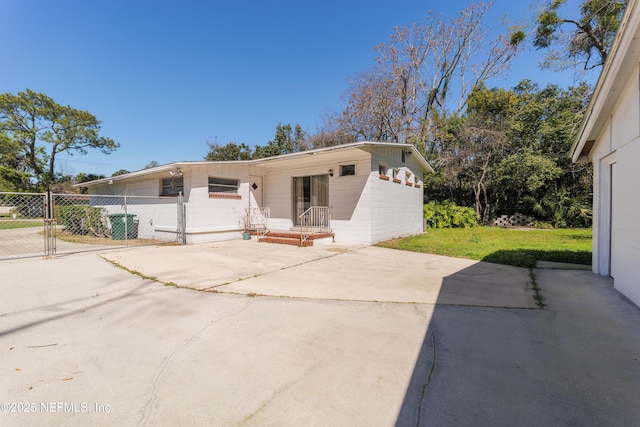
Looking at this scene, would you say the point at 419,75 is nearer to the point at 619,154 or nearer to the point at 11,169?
the point at 619,154

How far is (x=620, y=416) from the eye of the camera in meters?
1.63

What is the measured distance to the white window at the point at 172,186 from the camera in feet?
33.7

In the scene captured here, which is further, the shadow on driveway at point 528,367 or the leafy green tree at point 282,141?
the leafy green tree at point 282,141

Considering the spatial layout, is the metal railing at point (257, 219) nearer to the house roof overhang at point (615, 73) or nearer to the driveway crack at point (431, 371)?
the driveway crack at point (431, 371)

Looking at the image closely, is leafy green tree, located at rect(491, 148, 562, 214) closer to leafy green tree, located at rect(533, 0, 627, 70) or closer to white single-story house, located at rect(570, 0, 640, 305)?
leafy green tree, located at rect(533, 0, 627, 70)

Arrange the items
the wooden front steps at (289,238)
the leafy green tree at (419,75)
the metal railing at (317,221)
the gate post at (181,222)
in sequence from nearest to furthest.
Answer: the wooden front steps at (289,238), the gate post at (181,222), the metal railing at (317,221), the leafy green tree at (419,75)

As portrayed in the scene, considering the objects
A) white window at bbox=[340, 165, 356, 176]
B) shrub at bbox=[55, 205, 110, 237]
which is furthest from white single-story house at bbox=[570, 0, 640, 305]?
shrub at bbox=[55, 205, 110, 237]

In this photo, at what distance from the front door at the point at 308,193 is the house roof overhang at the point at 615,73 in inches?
275

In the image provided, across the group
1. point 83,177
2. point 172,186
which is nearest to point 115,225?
point 172,186

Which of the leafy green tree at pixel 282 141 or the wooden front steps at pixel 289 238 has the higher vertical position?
the leafy green tree at pixel 282 141

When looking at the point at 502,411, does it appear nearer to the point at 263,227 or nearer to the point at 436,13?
the point at 263,227

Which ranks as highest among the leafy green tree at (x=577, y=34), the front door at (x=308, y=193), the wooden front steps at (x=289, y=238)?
the leafy green tree at (x=577, y=34)

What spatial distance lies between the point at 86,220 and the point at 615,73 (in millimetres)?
17057

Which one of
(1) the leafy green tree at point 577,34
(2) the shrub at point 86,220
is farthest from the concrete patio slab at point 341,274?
(1) the leafy green tree at point 577,34
